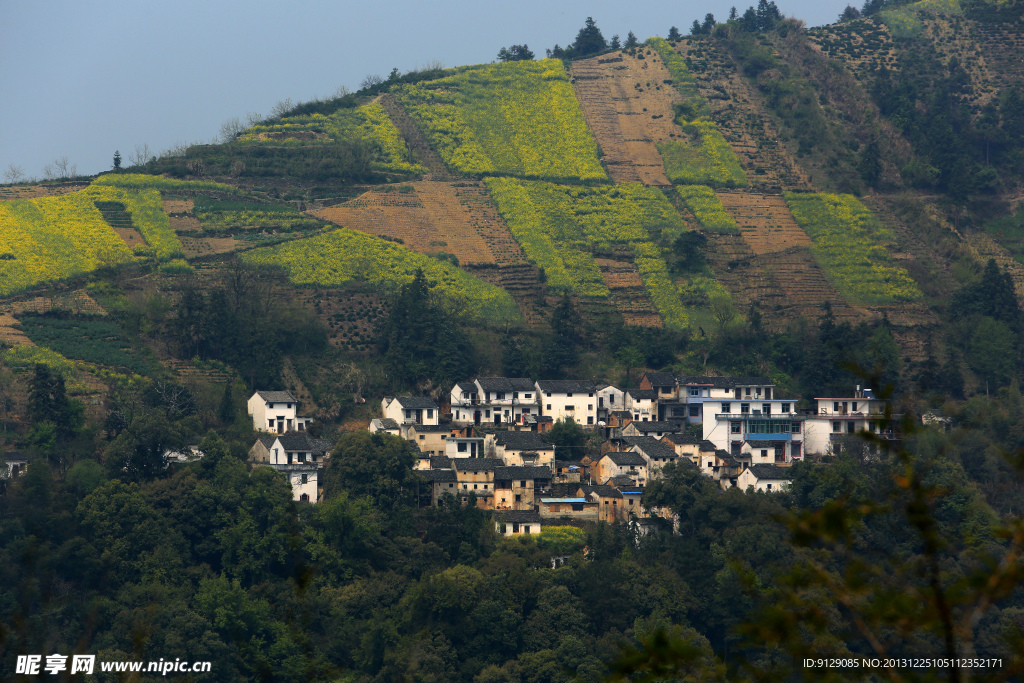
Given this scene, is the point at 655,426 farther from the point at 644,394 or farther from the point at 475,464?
the point at 475,464

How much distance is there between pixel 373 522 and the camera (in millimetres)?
41000

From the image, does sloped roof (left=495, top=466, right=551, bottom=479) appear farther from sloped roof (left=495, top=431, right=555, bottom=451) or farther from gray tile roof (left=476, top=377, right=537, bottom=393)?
gray tile roof (left=476, top=377, right=537, bottom=393)

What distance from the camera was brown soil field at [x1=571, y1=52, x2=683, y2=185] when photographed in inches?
3209

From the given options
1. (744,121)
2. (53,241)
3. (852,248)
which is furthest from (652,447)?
(744,121)

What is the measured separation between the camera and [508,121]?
85.9 metres

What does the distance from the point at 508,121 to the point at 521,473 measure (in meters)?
46.8

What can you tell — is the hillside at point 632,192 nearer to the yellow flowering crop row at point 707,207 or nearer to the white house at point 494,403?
the yellow flowering crop row at point 707,207

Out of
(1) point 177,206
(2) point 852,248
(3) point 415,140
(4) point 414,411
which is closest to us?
(4) point 414,411

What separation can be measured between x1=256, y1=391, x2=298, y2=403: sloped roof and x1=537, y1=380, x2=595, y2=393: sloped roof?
11.0 m

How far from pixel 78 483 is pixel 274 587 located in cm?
796

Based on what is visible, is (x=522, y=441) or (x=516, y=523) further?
(x=522, y=441)

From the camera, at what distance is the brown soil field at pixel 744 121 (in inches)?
3164

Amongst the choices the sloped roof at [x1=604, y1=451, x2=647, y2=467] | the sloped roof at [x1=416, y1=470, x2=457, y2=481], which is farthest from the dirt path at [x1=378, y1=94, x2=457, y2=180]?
the sloped roof at [x1=416, y1=470, x2=457, y2=481]

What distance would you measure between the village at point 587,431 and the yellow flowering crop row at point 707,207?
74.4 feet
